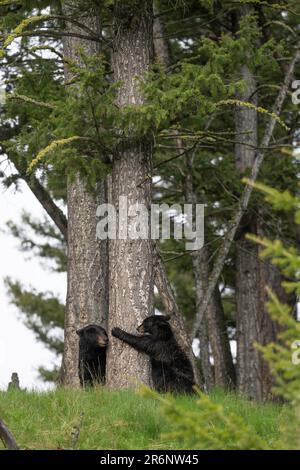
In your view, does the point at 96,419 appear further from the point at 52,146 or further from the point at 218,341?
the point at 218,341

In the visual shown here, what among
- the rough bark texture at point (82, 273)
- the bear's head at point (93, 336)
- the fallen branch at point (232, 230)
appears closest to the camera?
the bear's head at point (93, 336)

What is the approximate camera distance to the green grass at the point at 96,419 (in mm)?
7898

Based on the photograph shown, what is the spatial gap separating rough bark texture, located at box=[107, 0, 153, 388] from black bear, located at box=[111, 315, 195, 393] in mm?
120

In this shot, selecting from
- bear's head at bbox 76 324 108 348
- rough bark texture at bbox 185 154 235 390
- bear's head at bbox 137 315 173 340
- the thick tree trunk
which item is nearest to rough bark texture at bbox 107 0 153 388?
bear's head at bbox 137 315 173 340

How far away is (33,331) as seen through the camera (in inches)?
1271

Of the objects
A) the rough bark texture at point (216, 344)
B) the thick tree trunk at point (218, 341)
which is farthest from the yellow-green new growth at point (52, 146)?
the thick tree trunk at point (218, 341)

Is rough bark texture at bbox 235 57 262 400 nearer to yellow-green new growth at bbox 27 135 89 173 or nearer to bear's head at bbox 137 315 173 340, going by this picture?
bear's head at bbox 137 315 173 340

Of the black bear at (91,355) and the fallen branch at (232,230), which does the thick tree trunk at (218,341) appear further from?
the black bear at (91,355)

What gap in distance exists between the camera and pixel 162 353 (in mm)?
11383

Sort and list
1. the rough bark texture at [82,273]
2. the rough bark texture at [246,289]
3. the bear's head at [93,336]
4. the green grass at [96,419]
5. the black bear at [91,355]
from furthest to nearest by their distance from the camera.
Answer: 1. the rough bark texture at [246,289]
2. the rough bark texture at [82,273]
3. the black bear at [91,355]
4. the bear's head at [93,336]
5. the green grass at [96,419]

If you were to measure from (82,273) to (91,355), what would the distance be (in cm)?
175

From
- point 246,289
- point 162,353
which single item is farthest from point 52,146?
point 246,289

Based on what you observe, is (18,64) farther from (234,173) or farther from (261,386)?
(261,386)
